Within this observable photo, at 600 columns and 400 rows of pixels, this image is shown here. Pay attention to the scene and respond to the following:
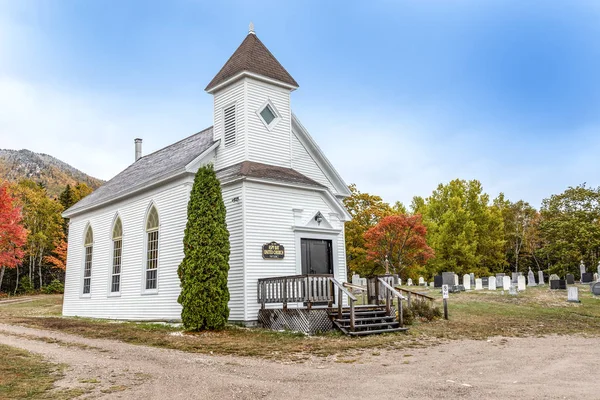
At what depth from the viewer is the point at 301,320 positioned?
13.6m

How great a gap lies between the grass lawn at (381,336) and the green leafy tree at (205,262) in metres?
0.55

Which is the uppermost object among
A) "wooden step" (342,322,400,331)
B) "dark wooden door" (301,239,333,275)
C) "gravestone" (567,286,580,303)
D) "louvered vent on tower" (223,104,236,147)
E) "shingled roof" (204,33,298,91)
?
"shingled roof" (204,33,298,91)


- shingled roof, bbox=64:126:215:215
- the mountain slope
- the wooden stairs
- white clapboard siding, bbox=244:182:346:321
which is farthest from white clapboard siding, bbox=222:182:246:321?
the mountain slope

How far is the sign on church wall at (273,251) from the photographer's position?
1585 cm

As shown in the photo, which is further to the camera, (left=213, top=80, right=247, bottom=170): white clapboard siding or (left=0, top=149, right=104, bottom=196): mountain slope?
→ (left=0, top=149, right=104, bottom=196): mountain slope

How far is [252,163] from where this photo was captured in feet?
55.9

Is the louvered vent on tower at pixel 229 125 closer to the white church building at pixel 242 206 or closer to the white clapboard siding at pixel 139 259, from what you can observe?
the white church building at pixel 242 206

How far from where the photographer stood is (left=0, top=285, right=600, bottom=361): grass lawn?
11203 millimetres

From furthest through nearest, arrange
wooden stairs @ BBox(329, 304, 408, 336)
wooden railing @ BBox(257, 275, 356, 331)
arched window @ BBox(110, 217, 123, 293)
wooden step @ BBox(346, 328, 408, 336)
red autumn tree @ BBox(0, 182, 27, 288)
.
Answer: red autumn tree @ BBox(0, 182, 27, 288), arched window @ BBox(110, 217, 123, 293), wooden railing @ BBox(257, 275, 356, 331), wooden stairs @ BBox(329, 304, 408, 336), wooden step @ BBox(346, 328, 408, 336)

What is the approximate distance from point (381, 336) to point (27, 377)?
26.4 feet

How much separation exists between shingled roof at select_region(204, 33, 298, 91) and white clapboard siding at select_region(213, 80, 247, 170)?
0.47m

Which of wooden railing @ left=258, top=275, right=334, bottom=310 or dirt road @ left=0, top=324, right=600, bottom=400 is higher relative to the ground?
wooden railing @ left=258, top=275, right=334, bottom=310

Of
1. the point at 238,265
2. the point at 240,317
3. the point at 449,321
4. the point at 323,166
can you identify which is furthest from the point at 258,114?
the point at 449,321

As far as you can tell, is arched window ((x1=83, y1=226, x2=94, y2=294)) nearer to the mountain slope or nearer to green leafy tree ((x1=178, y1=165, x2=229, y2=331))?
green leafy tree ((x1=178, y1=165, x2=229, y2=331))
